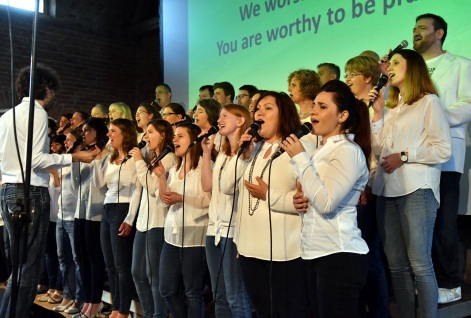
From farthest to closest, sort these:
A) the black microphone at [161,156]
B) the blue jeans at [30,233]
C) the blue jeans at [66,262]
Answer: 1. the blue jeans at [66,262]
2. the black microphone at [161,156]
3. the blue jeans at [30,233]

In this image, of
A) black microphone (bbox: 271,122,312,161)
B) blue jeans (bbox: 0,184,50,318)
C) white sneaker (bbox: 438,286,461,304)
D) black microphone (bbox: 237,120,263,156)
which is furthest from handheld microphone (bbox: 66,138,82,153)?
white sneaker (bbox: 438,286,461,304)

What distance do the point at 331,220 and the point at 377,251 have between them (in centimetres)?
83

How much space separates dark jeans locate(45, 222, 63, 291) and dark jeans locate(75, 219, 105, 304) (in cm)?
84

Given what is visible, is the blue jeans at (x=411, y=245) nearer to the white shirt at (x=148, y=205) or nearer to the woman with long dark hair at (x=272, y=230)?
the woman with long dark hair at (x=272, y=230)

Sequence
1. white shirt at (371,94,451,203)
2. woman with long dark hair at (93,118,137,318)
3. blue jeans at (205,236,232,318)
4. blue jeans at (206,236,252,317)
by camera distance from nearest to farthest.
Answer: white shirt at (371,94,451,203) < blue jeans at (206,236,252,317) < blue jeans at (205,236,232,318) < woman with long dark hair at (93,118,137,318)

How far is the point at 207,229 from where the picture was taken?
2871 millimetres

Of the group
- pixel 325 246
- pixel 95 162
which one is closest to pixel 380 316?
pixel 325 246

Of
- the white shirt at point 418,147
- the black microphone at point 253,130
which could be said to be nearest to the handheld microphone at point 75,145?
the black microphone at point 253,130

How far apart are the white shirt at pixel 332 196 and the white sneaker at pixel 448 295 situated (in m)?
1.03

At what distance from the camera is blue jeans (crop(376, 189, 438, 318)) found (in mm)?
2387

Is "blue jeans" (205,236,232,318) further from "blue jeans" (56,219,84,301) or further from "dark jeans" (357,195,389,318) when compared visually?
"blue jeans" (56,219,84,301)

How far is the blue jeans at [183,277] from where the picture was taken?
289cm

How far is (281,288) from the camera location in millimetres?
2215

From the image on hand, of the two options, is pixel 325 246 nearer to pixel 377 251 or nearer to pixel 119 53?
pixel 377 251
